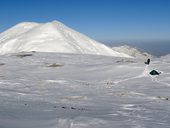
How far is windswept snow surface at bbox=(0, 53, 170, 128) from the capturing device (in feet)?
41.0

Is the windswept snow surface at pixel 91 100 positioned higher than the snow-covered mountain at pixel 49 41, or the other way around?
the snow-covered mountain at pixel 49 41

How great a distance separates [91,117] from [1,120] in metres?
3.46

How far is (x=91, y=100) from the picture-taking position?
1977 cm

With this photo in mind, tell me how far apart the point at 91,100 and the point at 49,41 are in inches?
4406

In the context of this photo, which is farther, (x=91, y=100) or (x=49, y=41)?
(x=49, y=41)

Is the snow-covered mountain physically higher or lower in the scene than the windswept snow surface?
higher

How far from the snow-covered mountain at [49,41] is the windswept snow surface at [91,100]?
3202 inches

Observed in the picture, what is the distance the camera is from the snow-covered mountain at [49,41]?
400 ft

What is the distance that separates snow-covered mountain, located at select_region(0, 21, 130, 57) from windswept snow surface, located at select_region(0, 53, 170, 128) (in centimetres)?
8133

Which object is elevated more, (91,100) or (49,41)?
(49,41)

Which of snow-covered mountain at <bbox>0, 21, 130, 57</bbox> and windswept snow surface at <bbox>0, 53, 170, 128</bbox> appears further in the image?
snow-covered mountain at <bbox>0, 21, 130, 57</bbox>

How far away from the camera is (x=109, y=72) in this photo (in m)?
35.6

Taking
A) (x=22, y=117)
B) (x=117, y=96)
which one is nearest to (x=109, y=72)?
(x=117, y=96)

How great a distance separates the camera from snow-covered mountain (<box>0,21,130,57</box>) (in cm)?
12207
